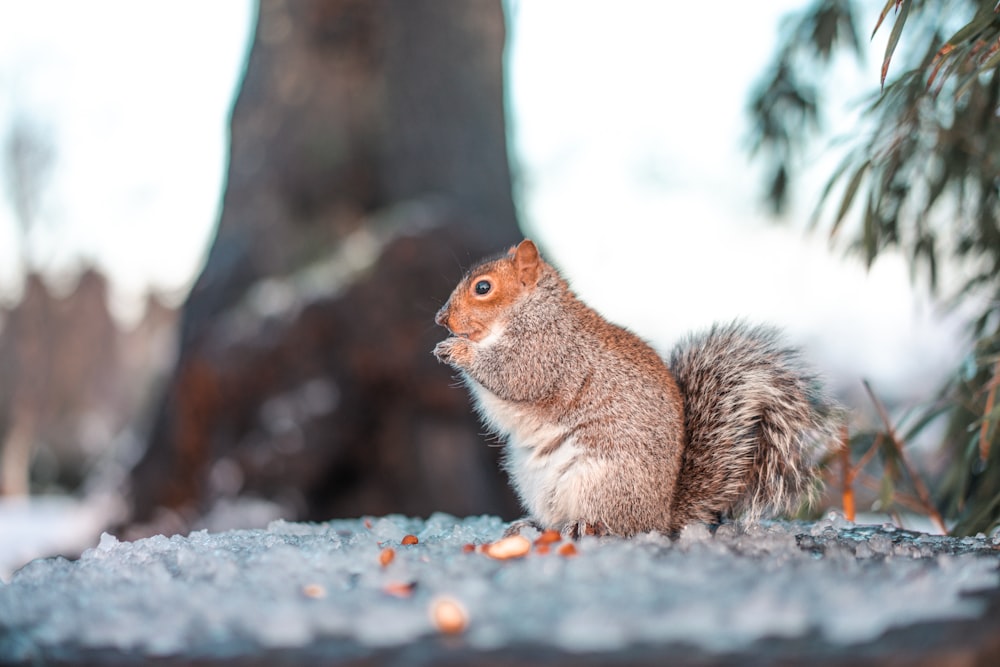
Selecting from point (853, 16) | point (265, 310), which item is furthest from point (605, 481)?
point (265, 310)

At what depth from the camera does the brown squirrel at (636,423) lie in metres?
1.32

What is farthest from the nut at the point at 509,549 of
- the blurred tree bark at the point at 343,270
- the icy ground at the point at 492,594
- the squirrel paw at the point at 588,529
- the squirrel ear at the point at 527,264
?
the blurred tree bark at the point at 343,270

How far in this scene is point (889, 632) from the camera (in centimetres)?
74

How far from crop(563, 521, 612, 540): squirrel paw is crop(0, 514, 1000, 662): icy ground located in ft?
0.21

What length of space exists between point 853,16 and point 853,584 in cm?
203

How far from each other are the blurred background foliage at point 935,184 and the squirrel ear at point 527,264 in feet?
1.98

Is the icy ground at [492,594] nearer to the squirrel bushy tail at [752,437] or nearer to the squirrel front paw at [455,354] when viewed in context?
the squirrel bushy tail at [752,437]

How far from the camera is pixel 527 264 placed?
60.4 inches

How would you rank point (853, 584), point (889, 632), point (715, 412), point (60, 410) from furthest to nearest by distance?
point (60, 410)
point (715, 412)
point (853, 584)
point (889, 632)

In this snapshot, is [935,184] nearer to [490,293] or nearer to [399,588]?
[490,293]

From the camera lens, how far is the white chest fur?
1309 mm

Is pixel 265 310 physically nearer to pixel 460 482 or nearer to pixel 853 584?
pixel 460 482

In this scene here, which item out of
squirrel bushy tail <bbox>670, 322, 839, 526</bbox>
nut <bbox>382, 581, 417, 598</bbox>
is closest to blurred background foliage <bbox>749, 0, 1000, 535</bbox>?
squirrel bushy tail <bbox>670, 322, 839, 526</bbox>

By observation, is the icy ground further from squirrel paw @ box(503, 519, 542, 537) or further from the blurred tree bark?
the blurred tree bark
